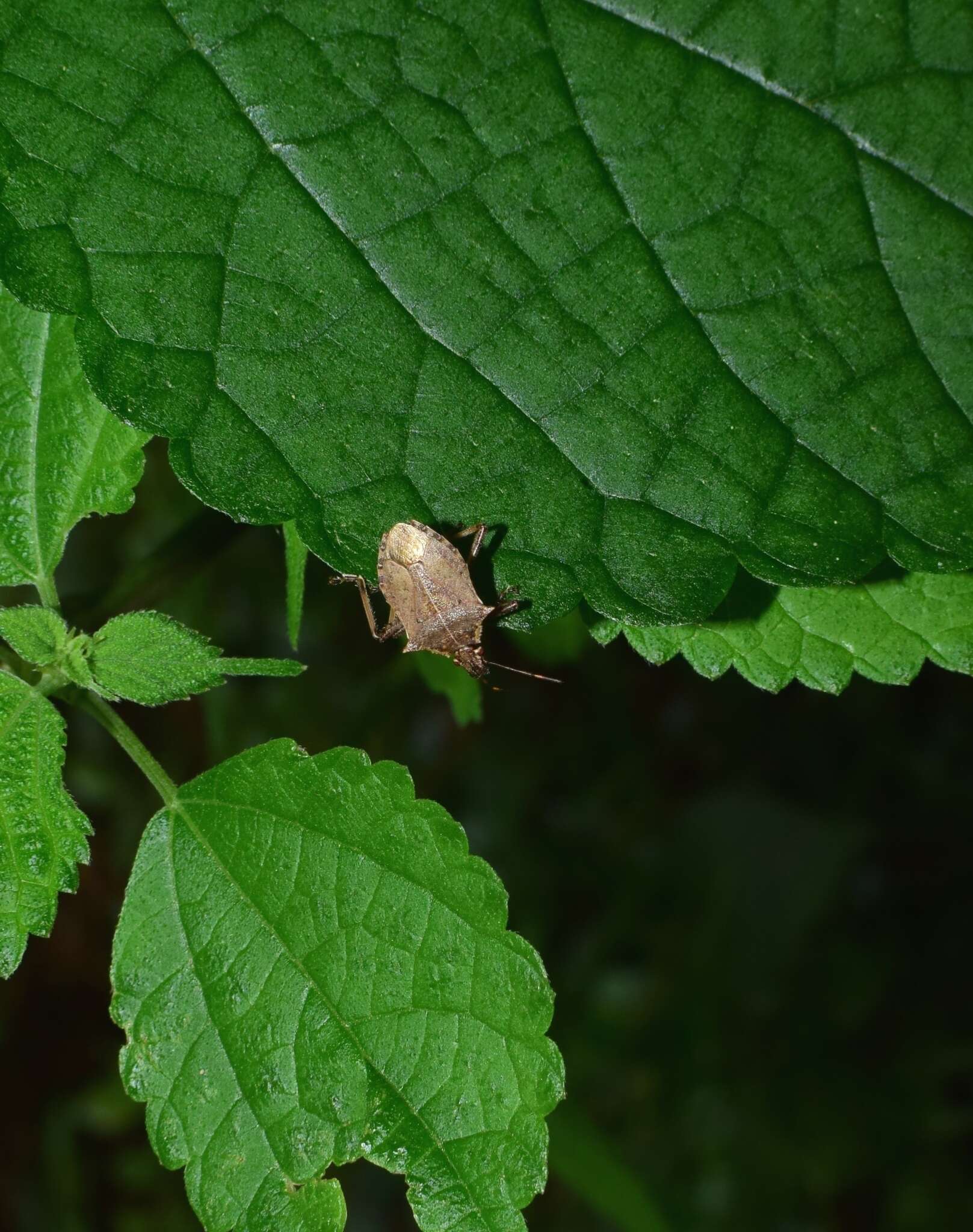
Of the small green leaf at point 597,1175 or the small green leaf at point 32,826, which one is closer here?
the small green leaf at point 32,826

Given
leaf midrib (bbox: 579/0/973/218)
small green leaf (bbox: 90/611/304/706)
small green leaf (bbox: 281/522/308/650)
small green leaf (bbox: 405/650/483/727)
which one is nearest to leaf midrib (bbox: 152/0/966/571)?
leaf midrib (bbox: 579/0/973/218)

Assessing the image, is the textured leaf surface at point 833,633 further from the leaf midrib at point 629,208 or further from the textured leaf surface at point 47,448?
the textured leaf surface at point 47,448

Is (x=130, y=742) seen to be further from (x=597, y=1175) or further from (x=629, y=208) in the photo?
(x=597, y=1175)

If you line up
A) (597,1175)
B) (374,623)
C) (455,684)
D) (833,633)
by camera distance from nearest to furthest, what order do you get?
(833,633) < (374,623) < (455,684) < (597,1175)

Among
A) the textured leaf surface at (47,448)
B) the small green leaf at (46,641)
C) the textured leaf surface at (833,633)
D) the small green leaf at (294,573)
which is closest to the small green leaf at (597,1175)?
the textured leaf surface at (833,633)

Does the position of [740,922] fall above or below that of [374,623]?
below

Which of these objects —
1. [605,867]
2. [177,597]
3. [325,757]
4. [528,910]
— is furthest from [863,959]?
[325,757]

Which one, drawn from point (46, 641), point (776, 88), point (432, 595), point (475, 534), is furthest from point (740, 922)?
point (776, 88)

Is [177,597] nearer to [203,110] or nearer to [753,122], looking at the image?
[203,110]
